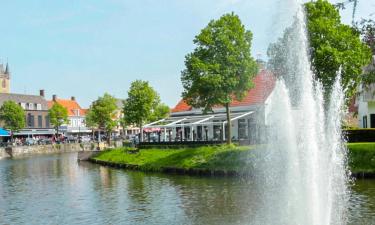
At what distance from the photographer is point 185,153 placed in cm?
4081

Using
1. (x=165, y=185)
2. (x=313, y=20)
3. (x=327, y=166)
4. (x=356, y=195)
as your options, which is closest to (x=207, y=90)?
(x=313, y=20)

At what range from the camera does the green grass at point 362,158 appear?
3033 cm

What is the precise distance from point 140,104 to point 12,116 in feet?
139

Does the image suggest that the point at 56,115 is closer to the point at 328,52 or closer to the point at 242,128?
the point at 242,128

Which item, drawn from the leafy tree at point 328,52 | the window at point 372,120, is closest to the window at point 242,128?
the window at point 372,120

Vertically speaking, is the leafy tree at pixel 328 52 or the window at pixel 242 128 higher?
the leafy tree at pixel 328 52

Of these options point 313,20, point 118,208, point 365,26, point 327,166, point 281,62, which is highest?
point 313,20

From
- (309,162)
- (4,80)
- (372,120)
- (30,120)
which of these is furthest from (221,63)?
(4,80)

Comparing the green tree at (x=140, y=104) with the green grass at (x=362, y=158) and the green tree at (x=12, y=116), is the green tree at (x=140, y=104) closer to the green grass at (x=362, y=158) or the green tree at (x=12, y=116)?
the green grass at (x=362, y=158)

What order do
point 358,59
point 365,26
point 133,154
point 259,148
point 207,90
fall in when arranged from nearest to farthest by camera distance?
point 365,26 < point 259,148 < point 358,59 < point 207,90 < point 133,154

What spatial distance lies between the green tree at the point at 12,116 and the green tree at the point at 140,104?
1582 inches

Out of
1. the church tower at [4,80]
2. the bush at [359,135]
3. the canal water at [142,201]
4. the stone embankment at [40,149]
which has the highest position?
the church tower at [4,80]

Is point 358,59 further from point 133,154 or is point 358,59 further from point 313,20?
point 133,154

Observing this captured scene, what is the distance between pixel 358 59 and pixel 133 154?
2346 centimetres
